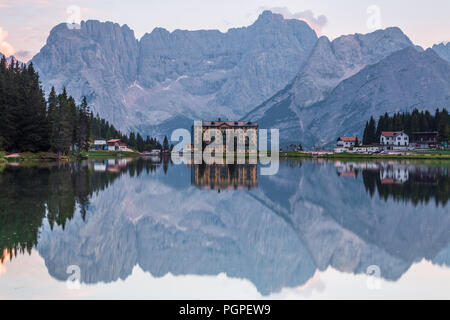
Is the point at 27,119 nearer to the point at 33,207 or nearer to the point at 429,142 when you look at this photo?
the point at 33,207

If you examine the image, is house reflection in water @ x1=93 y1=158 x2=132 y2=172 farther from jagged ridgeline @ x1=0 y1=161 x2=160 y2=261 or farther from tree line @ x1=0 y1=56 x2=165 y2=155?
jagged ridgeline @ x1=0 y1=161 x2=160 y2=261

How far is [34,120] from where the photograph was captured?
122625 millimetres

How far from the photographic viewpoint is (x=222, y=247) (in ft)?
82.0

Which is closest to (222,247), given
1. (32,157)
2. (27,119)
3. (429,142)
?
(32,157)

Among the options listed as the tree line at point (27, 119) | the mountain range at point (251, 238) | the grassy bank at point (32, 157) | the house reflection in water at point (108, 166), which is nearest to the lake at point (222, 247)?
the mountain range at point (251, 238)

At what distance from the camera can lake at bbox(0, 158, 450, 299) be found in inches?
719

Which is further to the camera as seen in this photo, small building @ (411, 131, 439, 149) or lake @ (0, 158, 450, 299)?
small building @ (411, 131, 439, 149)

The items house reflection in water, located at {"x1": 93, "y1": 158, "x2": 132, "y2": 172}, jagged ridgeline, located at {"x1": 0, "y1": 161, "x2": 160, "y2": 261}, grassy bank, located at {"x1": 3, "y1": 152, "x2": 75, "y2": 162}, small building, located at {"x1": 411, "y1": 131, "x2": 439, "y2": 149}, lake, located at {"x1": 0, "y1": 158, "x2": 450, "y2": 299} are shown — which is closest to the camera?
lake, located at {"x1": 0, "y1": 158, "x2": 450, "y2": 299}

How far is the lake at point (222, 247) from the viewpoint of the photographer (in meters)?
18.2

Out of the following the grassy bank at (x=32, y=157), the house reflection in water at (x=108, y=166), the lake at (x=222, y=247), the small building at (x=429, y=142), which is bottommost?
the lake at (x=222, y=247)

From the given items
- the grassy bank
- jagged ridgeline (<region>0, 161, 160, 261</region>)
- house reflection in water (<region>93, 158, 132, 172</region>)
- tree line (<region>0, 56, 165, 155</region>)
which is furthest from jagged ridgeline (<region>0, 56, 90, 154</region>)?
jagged ridgeline (<region>0, 161, 160, 261</region>)

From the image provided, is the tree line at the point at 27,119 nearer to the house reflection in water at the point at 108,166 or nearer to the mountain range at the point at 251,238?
the house reflection in water at the point at 108,166

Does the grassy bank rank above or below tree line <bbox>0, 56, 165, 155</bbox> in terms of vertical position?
below
